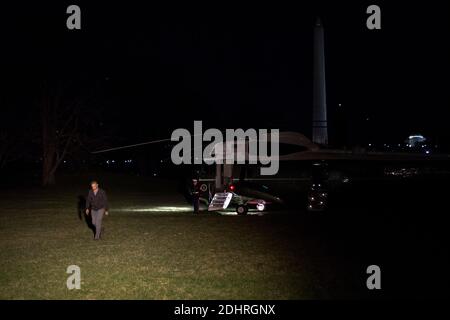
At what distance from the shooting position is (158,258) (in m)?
12.4

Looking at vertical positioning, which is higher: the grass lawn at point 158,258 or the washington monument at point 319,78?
the washington monument at point 319,78

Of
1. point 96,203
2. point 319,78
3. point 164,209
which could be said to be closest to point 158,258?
point 96,203

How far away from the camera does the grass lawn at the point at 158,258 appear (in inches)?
368

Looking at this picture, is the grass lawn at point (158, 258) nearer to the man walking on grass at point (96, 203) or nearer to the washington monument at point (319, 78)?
the man walking on grass at point (96, 203)

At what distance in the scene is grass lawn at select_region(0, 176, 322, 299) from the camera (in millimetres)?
9359

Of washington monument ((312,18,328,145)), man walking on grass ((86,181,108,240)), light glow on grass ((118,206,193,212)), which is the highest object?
washington monument ((312,18,328,145))

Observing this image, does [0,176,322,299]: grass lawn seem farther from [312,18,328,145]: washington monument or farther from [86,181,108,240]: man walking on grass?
[312,18,328,145]: washington monument

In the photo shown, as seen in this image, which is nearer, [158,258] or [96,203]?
[158,258]

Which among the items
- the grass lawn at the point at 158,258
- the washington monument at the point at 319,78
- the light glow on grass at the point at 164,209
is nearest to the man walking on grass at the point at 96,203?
the grass lawn at the point at 158,258

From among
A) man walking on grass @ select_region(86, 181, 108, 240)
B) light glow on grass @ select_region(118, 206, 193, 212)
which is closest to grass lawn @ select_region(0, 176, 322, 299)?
man walking on grass @ select_region(86, 181, 108, 240)

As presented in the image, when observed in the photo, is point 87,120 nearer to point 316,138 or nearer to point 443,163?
point 316,138

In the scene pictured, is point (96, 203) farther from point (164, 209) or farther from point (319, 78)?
point (319, 78)

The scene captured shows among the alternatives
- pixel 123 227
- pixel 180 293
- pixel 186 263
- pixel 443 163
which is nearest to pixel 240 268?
pixel 186 263

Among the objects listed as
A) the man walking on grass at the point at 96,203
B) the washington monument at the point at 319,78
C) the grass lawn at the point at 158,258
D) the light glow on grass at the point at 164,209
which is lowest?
the light glow on grass at the point at 164,209
